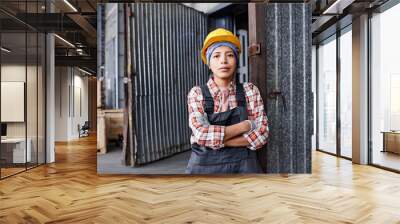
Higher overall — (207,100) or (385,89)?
(385,89)

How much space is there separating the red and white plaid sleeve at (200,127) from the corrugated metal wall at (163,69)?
86 mm

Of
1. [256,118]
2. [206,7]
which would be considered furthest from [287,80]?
[206,7]

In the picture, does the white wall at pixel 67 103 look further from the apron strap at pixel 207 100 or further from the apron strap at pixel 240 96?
the apron strap at pixel 240 96

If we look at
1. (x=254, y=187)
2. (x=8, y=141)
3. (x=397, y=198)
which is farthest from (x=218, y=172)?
(x=8, y=141)

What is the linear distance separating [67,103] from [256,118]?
1015 centimetres

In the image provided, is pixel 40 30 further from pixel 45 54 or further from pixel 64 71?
pixel 64 71

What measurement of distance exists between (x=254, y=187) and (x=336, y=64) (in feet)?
15.2

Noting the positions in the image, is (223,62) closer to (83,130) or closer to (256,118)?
(256,118)

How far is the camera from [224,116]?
15.9 feet

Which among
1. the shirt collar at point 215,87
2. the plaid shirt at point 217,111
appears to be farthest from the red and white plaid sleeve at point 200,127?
the shirt collar at point 215,87

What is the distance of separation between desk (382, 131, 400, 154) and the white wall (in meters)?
10.7

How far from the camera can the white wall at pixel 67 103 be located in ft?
43.2

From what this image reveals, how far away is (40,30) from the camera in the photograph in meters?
6.56

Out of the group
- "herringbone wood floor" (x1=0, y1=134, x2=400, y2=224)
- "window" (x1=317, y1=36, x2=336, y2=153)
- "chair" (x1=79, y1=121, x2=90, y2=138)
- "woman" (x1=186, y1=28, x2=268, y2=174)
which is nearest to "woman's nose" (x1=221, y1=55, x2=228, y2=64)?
"woman" (x1=186, y1=28, x2=268, y2=174)
